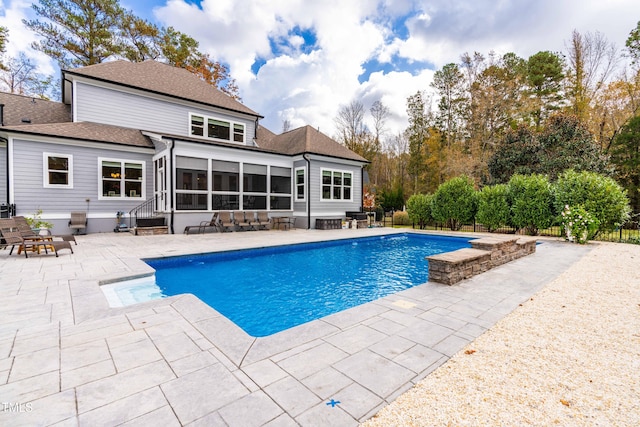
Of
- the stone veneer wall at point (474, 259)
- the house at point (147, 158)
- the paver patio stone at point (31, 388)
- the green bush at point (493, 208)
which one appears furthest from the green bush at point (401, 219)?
the paver patio stone at point (31, 388)

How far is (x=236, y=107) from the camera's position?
15.4m

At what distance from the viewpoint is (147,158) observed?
1222 centimetres

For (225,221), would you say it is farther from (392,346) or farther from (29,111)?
(392,346)

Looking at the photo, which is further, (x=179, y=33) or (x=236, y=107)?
(x=179, y=33)

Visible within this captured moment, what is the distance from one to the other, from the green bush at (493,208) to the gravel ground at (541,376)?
28.7ft

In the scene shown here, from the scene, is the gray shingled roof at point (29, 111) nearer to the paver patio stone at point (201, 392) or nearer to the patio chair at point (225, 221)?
the patio chair at point (225, 221)

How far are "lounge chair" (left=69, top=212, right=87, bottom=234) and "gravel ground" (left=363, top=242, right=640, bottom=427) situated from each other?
12.8 metres

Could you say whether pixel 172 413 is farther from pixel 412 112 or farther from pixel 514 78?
pixel 412 112

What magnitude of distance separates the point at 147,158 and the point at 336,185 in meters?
9.43

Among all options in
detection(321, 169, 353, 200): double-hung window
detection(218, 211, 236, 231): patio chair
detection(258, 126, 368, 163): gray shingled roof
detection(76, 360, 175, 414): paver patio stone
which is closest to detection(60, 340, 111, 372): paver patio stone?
detection(76, 360, 175, 414): paver patio stone

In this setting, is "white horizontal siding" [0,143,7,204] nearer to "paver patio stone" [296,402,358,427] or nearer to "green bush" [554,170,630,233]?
"paver patio stone" [296,402,358,427]

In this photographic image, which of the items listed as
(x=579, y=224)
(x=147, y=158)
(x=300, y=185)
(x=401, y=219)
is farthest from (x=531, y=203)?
(x=147, y=158)

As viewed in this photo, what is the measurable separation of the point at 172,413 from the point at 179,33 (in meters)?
27.0

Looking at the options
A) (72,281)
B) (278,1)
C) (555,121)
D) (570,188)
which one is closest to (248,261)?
(72,281)
